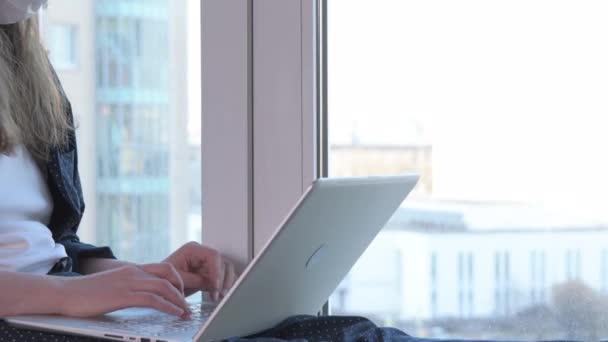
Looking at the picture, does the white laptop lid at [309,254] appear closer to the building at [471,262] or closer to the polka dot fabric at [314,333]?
the polka dot fabric at [314,333]

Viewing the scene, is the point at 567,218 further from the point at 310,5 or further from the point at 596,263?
the point at 310,5

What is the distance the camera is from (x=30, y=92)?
4.17 feet

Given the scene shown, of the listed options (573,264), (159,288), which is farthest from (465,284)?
(159,288)

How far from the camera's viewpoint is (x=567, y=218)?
1144mm

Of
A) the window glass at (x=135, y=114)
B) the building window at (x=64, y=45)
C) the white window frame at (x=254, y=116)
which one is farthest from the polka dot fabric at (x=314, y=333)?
the building window at (x=64, y=45)

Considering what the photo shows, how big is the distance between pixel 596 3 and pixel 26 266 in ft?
2.52

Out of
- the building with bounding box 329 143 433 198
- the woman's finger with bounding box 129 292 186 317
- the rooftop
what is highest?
the building with bounding box 329 143 433 198

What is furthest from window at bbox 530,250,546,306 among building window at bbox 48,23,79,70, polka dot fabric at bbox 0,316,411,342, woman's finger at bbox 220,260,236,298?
building window at bbox 48,23,79,70

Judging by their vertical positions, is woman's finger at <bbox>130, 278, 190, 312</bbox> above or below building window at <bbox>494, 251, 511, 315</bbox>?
above

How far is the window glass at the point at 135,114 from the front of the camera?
145cm

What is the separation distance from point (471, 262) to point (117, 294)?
0.49m

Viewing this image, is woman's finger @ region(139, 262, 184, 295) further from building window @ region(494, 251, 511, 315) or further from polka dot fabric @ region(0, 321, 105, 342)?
building window @ region(494, 251, 511, 315)

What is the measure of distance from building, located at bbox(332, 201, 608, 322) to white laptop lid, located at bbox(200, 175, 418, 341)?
18 cm

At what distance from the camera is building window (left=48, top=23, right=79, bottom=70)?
1.56 meters
